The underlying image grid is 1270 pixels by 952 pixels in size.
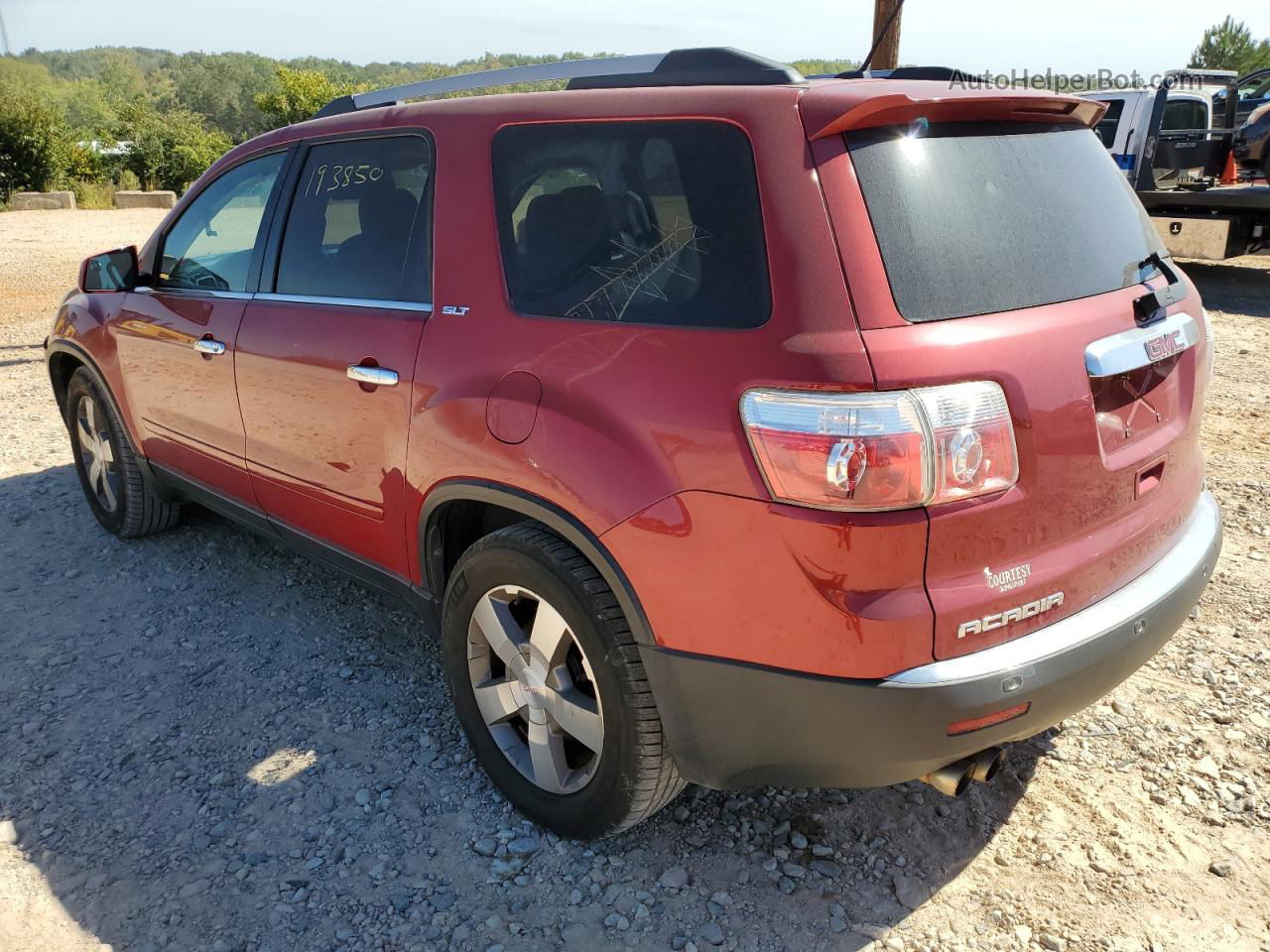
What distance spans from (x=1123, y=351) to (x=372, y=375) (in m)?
1.98

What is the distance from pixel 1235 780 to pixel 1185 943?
2.44 ft

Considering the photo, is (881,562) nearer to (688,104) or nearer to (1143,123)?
(688,104)

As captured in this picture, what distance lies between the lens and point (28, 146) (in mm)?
24250

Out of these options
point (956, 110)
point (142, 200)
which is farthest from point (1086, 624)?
point (142, 200)

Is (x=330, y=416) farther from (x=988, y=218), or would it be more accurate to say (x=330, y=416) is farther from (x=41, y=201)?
(x=41, y=201)

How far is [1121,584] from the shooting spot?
7.63ft

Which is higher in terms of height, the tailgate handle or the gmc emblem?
the gmc emblem

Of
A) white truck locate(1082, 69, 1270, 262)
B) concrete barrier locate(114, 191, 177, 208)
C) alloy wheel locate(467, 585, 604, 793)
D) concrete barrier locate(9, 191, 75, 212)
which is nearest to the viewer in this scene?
alloy wheel locate(467, 585, 604, 793)

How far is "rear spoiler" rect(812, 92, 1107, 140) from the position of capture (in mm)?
2035

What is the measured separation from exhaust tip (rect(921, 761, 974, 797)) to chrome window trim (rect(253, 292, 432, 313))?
177cm

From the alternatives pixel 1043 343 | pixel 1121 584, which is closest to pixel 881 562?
pixel 1043 343

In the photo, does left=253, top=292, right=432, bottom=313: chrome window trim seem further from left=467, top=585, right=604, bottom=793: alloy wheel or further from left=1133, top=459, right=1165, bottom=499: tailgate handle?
left=1133, top=459, right=1165, bottom=499: tailgate handle

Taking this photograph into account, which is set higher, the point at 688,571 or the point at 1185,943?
the point at 688,571

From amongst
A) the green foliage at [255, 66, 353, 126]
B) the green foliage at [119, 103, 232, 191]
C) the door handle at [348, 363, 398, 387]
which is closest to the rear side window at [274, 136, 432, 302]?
the door handle at [348, 363, 398, 387]
